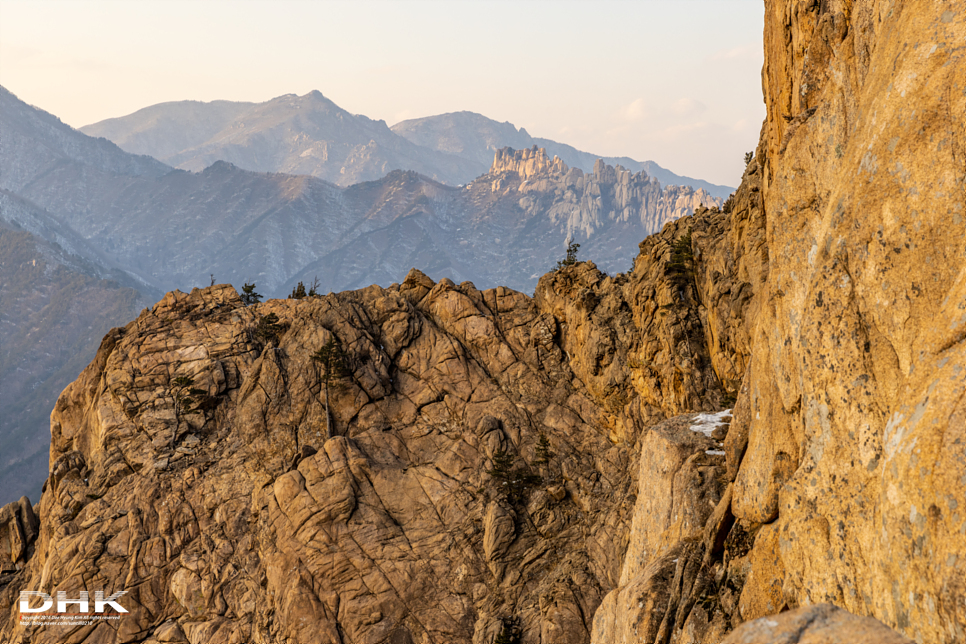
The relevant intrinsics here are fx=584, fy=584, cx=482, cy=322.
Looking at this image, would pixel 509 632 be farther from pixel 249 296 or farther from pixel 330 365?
pixel 249 296

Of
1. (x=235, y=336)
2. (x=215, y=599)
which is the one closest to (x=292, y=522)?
(x=215, y=599)

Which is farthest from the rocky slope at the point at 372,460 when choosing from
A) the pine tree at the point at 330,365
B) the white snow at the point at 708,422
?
the white snow at the point at 708,422

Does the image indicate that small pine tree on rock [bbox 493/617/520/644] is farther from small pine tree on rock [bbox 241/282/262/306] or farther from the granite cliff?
small pine tree on rock [bbox 241/282/262/306]

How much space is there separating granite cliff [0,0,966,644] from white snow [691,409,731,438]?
0.57ft

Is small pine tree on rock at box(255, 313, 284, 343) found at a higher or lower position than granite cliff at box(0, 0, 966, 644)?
higher

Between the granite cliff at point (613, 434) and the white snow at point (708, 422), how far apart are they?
0.17 metres

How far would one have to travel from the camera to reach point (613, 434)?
47562 millimetres

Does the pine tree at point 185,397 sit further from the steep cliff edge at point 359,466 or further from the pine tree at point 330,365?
the pine tree at point 330,365

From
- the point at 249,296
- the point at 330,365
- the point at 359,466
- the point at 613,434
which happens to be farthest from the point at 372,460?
the point at 249,296

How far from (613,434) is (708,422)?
23568mm

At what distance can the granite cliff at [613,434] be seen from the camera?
30.5 feet

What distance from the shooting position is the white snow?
934 inches

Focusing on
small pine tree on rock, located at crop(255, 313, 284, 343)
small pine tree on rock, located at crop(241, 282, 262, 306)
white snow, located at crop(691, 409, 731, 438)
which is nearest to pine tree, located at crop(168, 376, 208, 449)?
small pine tree on rock, located at crop(255, 313, 284, 343)

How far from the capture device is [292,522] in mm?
40906
